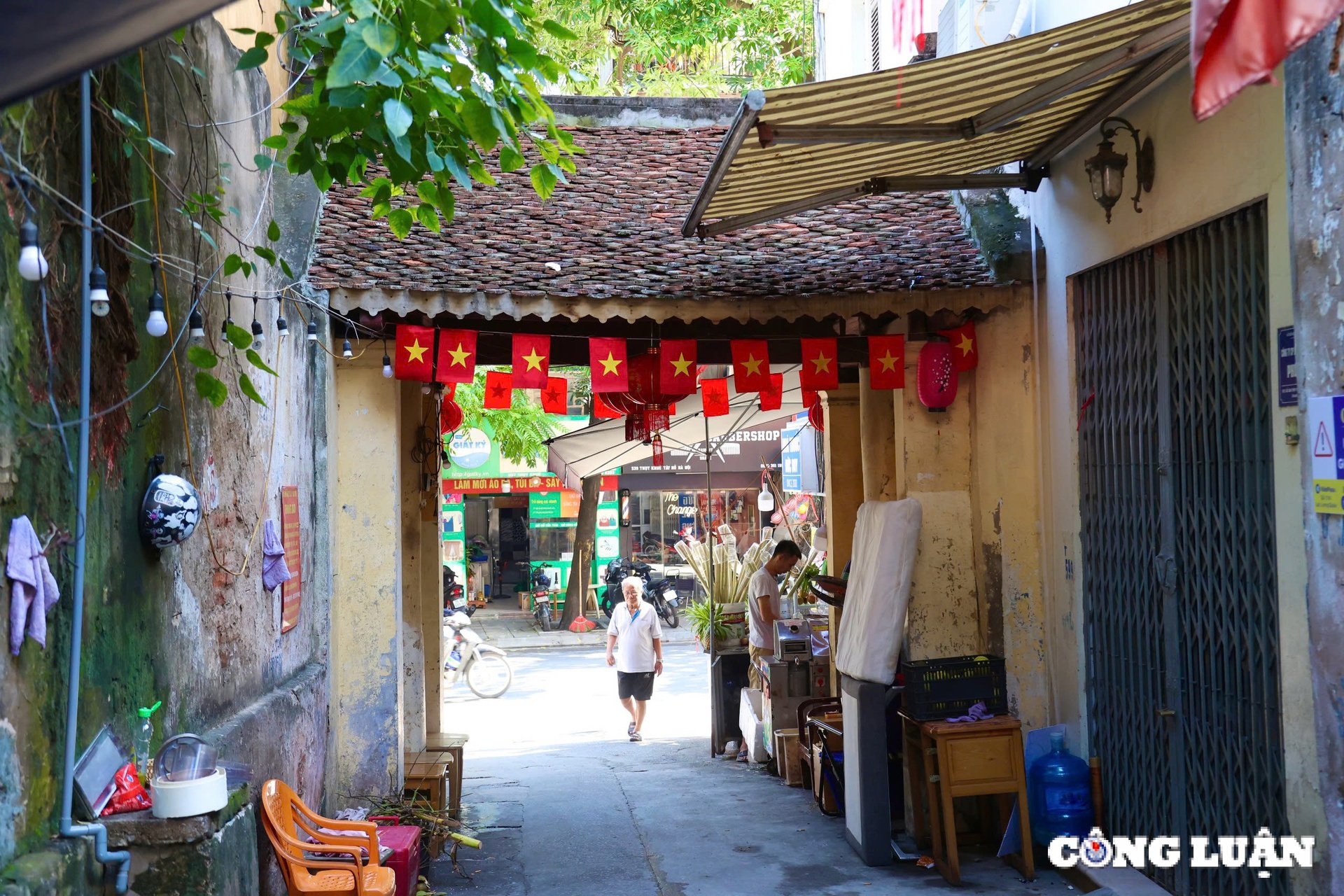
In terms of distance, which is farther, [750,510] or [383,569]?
[750,510]

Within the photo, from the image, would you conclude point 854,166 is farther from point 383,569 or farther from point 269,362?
point 383,569

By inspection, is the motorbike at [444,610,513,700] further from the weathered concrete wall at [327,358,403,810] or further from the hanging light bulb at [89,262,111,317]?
the hanging light bulb at [89,262,111,317]

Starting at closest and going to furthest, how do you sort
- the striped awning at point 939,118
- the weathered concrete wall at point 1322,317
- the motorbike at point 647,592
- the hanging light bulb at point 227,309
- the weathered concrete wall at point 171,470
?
1. the weathered concrete wall at point 171,470
2. the weathered concrete wall at point 1322,317
3. the striped awning at point 939,118
4. the hanging light bulb at point 227,309
5. the motorbike at point 647,592

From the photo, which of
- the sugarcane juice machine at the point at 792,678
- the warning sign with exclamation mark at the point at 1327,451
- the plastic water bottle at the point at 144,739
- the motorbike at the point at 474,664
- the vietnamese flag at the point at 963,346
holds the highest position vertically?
the vietnamese flag at the point at 963,346

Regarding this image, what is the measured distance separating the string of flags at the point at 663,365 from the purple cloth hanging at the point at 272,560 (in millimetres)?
1665

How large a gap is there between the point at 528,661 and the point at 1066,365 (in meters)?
13.6

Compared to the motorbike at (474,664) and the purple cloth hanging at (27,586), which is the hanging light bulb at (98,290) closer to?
the purple cloth hanging at (27,586)

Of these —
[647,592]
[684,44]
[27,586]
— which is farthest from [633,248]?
[647,592]

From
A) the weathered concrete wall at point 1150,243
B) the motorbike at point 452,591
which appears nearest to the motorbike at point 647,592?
the motorbike at point 452,591

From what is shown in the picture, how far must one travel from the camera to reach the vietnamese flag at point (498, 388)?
296 inches

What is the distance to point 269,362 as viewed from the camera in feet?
20.5

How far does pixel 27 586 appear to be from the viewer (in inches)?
130

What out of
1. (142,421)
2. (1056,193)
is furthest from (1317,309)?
(142,421)

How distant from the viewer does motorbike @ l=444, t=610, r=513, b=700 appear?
1577 centimetres
